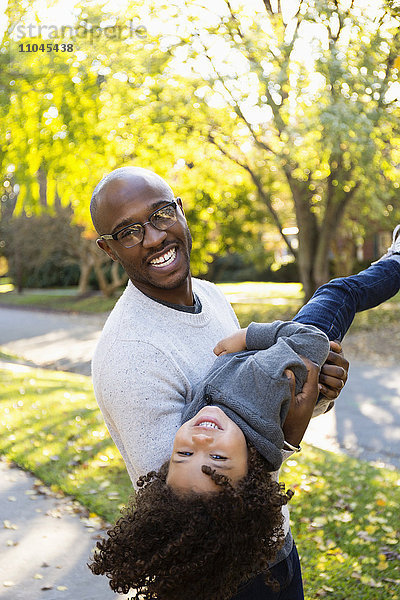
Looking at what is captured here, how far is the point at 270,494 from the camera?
5.58 ft

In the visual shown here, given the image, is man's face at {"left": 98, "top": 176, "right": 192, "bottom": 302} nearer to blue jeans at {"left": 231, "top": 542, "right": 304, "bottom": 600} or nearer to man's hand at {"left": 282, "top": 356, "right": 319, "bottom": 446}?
man's hand at {"left": 282, "top": 356, "right": 319, "bottom": 446}

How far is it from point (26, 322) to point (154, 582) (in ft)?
71.8

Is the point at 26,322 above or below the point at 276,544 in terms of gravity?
below

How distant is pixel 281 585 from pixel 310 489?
13.5ft

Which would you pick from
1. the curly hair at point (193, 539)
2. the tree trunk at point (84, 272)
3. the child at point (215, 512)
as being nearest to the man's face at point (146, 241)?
the child at point (215, 512)

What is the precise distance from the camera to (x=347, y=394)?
10367 mm

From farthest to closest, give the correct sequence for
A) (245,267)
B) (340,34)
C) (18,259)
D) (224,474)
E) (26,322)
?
1. (245,267)
2. (18,259)
3. (26,322)
4. (340,34)
5. (224,474)

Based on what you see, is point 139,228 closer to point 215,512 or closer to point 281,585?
point 215,512

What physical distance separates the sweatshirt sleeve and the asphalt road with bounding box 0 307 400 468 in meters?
5.87

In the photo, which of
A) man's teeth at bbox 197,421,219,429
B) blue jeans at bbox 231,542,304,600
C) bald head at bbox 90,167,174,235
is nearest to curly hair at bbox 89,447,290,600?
man's teeth at bbox 197,421,219,429

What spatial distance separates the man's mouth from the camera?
2016mm

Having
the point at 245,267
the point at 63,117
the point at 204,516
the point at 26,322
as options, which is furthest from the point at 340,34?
the point at 245,267

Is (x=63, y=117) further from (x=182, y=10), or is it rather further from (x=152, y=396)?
(x=152, y=396)

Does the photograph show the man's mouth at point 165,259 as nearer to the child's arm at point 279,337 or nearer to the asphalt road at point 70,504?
the child's arm at point 279,337
